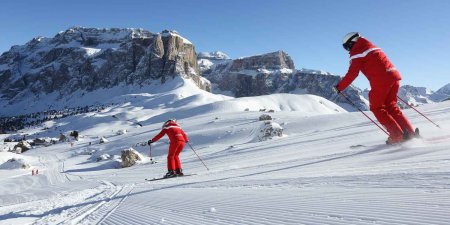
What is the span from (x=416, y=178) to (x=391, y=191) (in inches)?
18.5

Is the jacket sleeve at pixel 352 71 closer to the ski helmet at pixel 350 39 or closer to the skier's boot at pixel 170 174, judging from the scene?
the ski helmet at pixel 350 39

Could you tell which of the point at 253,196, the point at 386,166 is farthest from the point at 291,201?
the point at 386,166

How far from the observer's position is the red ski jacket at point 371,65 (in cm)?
727

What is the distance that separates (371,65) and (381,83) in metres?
0.40

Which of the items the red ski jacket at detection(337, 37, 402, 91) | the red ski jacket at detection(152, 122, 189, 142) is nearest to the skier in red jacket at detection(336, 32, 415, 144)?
the red ski jacket at detection(337, 37, 402, 91)

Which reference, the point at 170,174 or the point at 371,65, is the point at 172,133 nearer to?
the point at 170,174

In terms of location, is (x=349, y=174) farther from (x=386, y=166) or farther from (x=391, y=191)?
(x=391, y=191)

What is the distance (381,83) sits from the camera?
23.9ft

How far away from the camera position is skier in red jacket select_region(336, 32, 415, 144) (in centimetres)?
724

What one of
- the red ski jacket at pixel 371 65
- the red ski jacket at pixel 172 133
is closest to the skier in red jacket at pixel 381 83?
the red ski jacket at pixel 371 65

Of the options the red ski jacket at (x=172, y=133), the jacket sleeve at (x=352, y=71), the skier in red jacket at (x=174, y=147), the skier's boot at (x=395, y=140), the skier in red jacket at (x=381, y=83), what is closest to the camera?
the skier's boot at (x=395, y=140)

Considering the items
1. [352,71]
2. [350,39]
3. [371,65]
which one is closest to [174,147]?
[352,71]

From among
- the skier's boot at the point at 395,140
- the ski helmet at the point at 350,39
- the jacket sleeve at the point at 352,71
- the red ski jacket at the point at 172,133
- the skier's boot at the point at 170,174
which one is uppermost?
the ski helmet at the point at 350,39

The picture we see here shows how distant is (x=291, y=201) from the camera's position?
13.1 ft
